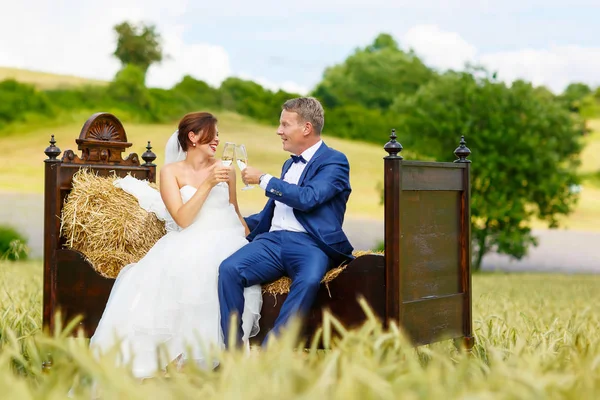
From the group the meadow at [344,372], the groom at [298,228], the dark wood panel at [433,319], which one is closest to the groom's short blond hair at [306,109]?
the groom at [298,228]

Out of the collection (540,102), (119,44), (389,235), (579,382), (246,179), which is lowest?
(579,382)

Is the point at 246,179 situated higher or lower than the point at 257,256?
higher

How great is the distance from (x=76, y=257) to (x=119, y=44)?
126 feet

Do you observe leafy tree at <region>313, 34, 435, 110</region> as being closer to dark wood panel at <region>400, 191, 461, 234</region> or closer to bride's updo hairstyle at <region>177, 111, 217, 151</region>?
bride's updo hairstyle at <region>177, 111, 217, 151</region>

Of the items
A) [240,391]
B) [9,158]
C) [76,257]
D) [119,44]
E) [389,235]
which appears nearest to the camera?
[240,391]

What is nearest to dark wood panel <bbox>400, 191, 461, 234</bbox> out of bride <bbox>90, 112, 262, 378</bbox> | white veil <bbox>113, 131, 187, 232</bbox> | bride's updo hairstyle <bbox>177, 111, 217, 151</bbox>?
bride <bbox>90, 112, 262, 378</bbox>

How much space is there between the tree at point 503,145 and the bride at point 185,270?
1009 centimetres

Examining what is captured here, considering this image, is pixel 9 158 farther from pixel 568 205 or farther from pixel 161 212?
pixel 161 212

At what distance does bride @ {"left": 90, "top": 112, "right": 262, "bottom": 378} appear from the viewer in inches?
167

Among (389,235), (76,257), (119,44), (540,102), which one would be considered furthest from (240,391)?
(119,44)

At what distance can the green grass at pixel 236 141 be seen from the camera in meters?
23.7

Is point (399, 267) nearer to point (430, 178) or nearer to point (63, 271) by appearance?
point (430, 178)

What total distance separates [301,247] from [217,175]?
2.25 feet

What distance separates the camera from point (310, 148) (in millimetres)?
4414
